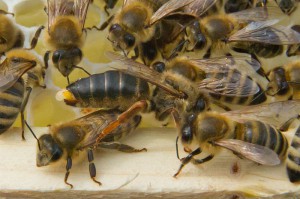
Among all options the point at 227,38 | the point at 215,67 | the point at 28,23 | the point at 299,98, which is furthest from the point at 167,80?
the point at 28,23

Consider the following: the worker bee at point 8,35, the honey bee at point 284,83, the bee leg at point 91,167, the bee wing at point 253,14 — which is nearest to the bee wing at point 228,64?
the honey bee at point 284,83

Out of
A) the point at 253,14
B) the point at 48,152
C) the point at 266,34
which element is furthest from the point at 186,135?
the point at 253,14

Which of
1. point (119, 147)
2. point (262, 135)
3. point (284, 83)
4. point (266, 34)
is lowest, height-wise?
point (119, 147)

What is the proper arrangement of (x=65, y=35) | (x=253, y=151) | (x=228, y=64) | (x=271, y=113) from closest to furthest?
1. (x=253, y=151)
2. (x=271, y=113)
3. (x=228, y=64)
4. (x=65, y=35)

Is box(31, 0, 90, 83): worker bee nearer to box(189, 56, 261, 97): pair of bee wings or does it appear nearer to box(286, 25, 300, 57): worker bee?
box(189, 56, 261, 97): pair of bee wings

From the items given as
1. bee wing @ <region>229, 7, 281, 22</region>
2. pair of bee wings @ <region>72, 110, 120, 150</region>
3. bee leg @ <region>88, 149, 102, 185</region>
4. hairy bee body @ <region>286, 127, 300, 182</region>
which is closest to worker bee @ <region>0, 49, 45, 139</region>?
pair of bee wings @ <region>72, 110, 120, 150</region>

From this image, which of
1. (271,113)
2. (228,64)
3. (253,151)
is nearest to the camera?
(253,151)

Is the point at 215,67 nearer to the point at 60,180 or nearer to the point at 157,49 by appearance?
the point at 157,49

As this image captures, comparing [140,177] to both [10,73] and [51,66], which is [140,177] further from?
[51,66]
